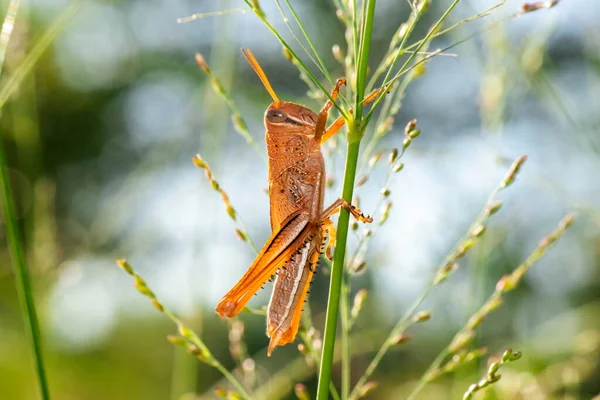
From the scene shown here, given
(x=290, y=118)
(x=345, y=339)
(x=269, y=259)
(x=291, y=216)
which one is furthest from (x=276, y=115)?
(x=345, y=339)

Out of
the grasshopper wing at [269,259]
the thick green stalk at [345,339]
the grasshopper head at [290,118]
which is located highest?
the grasshopper head at [290,118]

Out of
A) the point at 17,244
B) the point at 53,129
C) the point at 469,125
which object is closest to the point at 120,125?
the point at 53,129

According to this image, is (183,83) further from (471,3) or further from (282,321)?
(282,321)

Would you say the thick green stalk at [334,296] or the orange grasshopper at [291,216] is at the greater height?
the orange grasshopper at [291,216]

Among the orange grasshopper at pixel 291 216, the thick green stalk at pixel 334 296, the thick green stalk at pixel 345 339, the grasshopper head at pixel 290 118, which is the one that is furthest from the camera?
the grasshopper head at pixel 290 118

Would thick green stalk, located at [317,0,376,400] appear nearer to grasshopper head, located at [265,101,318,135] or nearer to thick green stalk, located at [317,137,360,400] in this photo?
thick green stalk, located at [317,137,360,400]

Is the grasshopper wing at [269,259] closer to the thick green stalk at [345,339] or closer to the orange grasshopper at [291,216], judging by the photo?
the orange grasshopper at [291,216]

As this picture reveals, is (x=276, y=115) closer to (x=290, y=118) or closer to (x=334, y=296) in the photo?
(x=290, y=118)

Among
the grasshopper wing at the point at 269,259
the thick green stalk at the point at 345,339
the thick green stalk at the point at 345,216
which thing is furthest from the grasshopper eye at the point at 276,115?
the thick green stalk at the point at 345,216
